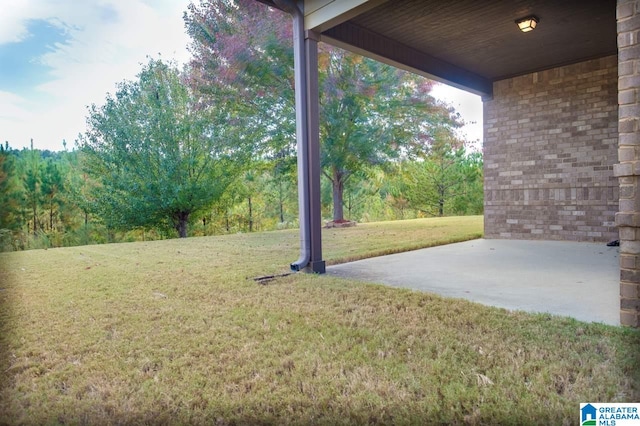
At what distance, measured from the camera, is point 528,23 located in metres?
4.07

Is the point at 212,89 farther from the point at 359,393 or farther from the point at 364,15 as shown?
the point at 359,393

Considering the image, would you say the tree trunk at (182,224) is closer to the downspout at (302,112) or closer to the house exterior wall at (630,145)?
the downspout at (302,112)

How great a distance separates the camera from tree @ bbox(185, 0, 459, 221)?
26.6 feet

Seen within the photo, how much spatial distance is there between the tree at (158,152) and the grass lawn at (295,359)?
6.69 m

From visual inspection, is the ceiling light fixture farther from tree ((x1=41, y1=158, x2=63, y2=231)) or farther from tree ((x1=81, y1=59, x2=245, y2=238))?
tree ((x1=81, y1=59, x2=245, y2=238))

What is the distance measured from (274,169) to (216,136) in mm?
1690

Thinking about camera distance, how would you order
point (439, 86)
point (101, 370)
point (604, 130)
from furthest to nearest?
point (439, 86), point (604, 130), point (101, 370)

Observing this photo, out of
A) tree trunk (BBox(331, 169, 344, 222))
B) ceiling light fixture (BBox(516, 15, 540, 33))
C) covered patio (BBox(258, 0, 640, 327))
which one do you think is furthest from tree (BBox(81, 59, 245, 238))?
ceiling light fixture (BBox(516, 15, 540, 33))

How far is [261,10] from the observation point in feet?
26.2

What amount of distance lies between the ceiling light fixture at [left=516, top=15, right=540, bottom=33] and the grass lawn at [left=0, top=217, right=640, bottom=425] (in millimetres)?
→ 3204

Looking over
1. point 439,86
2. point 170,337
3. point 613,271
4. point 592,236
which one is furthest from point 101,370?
point 439,86

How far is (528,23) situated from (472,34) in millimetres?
613

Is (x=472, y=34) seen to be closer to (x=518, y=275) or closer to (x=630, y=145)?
(x=518, y=275)

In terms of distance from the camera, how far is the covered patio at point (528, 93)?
199 cm
